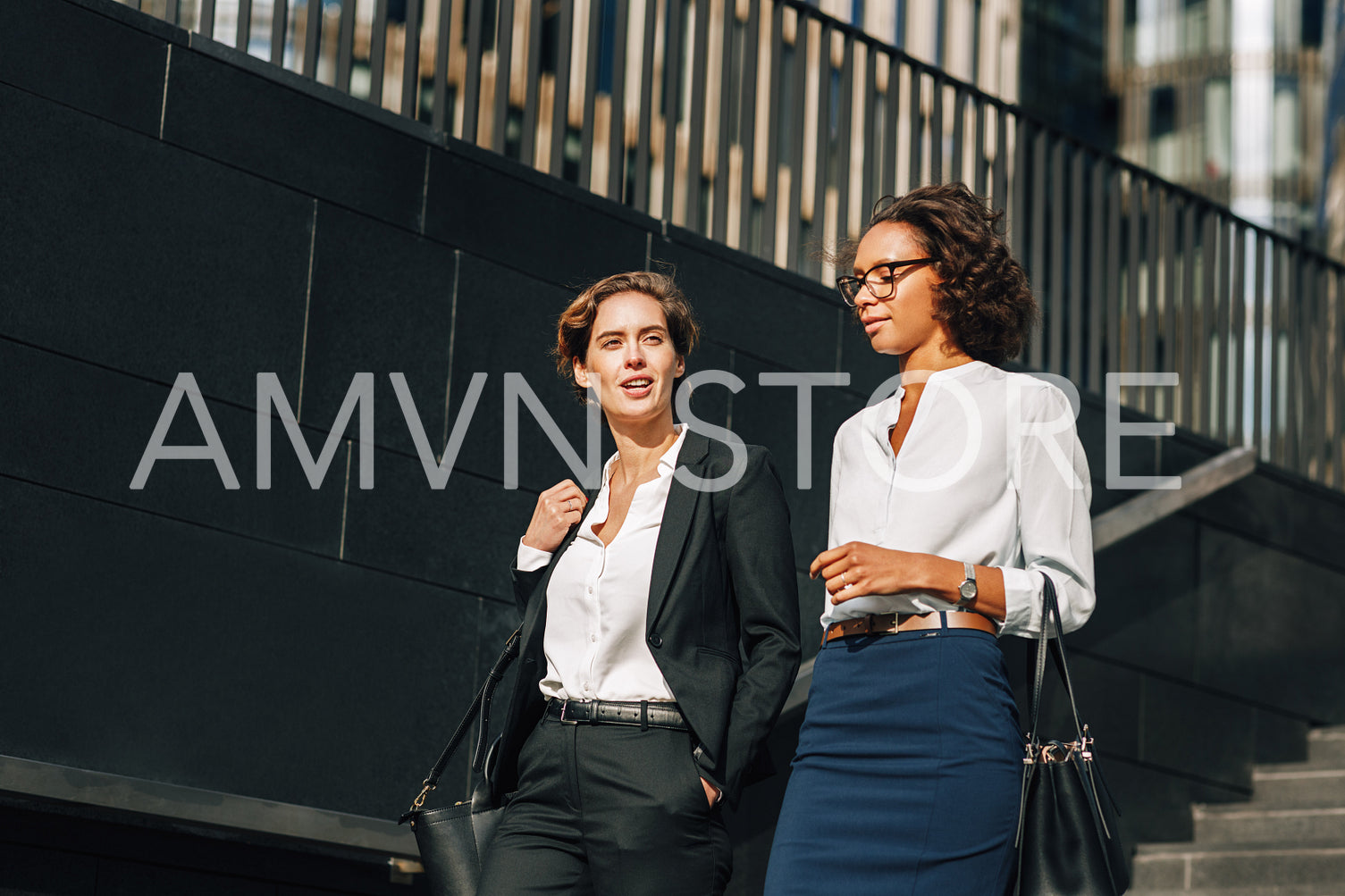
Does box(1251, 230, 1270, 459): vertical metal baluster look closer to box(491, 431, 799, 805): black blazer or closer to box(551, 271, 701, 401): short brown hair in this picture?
box(551, 271, 701, 401): short brown hair

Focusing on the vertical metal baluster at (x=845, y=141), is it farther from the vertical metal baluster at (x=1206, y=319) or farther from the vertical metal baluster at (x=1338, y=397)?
the vertical metal baluster at (x=1338, y=397)

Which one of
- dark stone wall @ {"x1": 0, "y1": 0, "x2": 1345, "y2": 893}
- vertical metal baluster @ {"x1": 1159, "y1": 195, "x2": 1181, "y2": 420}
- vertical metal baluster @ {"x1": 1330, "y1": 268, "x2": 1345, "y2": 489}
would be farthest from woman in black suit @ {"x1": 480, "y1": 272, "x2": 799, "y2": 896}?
vertical metal baluster @ {"x1": 1330, "y1": 268, "x2": 1345, "y2": 489}

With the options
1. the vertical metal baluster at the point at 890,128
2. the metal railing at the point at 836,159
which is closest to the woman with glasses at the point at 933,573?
the metal railing at the point at 836,159

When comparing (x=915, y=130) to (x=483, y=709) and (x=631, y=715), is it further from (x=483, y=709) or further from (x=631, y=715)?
(x=631, y=715)

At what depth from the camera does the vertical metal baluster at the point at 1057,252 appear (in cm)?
875

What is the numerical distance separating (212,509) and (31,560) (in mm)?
623

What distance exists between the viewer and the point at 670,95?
7.42m

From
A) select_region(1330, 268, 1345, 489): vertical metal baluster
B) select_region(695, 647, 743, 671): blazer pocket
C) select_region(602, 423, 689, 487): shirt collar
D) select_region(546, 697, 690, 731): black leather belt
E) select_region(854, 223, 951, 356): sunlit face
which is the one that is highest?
select_region(1330, 268, 1345, 489): vertical metal baluster

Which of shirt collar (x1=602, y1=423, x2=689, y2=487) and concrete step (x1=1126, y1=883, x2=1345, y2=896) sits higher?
shirt collar (x1=602, y1=423, x2=689, y2=487)

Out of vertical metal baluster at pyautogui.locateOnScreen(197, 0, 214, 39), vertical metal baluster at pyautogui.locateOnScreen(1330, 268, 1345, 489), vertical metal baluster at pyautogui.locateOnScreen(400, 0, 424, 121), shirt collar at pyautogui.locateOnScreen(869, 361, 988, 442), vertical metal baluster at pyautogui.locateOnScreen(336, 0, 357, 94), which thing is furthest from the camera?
vertical metal baluster at pyautogui.locateOnScreen(1330, 268, 1345, 489)

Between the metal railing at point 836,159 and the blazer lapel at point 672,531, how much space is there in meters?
2.74

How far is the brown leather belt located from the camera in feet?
11.1

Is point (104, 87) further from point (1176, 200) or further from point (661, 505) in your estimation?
point (1176, 200)

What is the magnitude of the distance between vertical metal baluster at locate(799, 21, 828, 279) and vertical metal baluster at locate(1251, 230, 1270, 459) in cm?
305
